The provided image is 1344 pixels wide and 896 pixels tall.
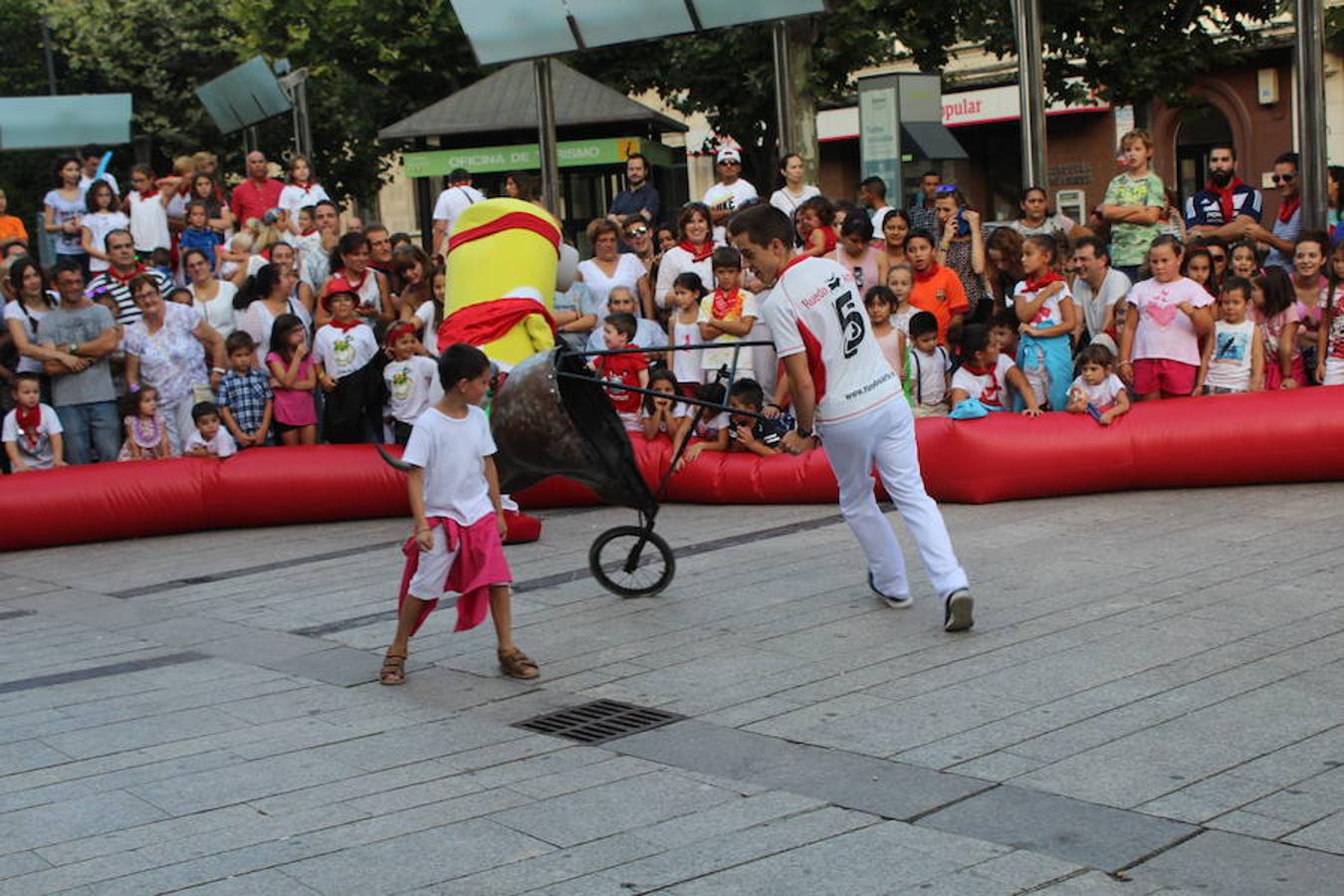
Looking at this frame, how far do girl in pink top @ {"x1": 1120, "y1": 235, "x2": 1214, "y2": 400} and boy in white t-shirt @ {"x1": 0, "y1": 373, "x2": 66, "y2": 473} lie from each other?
290 inches

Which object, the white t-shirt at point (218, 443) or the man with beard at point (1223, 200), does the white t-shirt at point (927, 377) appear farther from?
the white t-shirt at point (218, 443)

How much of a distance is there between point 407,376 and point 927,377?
142 inches

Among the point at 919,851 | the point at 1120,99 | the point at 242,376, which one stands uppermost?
the point at 1120,99

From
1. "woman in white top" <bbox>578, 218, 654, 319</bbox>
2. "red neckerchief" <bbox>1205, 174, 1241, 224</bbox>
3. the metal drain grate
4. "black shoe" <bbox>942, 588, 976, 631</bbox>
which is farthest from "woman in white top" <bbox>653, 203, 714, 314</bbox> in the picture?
the metal drain grate

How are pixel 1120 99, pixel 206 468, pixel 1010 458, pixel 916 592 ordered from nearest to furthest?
1. pixel 916 592
2. pixel 1010 458
3. pixel 206 468
4. pixel 1120 99

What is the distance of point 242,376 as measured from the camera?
12555mm

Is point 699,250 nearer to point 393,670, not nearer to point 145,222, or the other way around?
point 145,222

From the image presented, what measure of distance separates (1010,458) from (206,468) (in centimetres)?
534

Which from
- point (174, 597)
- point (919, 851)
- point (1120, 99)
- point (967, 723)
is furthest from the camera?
point (1120, 99)

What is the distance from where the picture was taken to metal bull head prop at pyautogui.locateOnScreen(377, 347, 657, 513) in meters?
8.29

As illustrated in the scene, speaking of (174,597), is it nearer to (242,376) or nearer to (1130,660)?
(242,376)

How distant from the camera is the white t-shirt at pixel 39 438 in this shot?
484 inches

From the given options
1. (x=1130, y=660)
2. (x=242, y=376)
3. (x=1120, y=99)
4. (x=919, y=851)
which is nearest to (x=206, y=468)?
(x=242, y=376)

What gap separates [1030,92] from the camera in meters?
14.4
